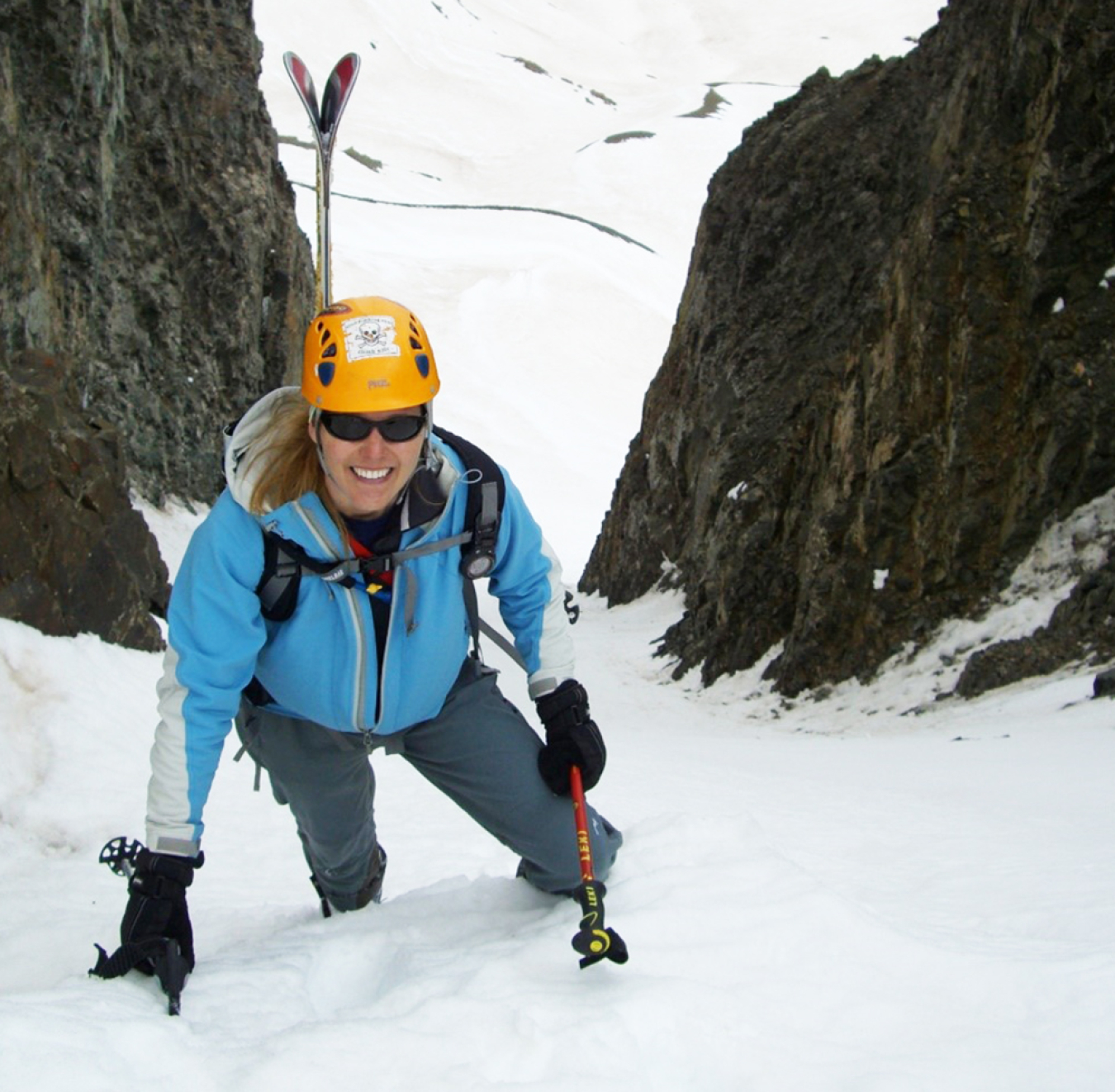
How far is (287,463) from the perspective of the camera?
121 inches

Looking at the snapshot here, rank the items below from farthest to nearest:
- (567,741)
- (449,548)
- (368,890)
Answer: (368,890) → (567,741) → (449,548)

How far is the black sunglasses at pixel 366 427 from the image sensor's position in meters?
Answer: 3.06

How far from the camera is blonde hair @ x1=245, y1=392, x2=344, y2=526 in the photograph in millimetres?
3018

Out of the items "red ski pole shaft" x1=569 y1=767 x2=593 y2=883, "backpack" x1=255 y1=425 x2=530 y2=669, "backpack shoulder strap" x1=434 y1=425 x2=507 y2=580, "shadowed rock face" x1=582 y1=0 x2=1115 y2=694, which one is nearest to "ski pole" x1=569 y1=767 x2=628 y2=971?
"red ski pole shaft" x1=569 y1=767 x2=593 y2=883

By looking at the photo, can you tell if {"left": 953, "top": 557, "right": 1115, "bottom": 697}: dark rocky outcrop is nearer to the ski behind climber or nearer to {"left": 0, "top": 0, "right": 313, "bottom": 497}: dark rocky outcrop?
the ski behind climber

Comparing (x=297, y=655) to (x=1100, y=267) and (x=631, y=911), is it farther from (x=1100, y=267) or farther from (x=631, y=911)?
(x=1100, y=267)

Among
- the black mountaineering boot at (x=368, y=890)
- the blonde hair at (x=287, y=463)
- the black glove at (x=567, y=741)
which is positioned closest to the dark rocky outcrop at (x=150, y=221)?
the black mountaineering boot at (x=368, y=890)

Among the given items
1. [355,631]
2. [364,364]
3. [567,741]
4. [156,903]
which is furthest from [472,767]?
[364,364]

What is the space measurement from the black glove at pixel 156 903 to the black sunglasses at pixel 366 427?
112 centimetres

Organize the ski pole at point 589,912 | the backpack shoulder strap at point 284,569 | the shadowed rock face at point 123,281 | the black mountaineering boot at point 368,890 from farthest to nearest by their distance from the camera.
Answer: the shadowed rock face at point 123,281, the black mountaineering boot at point 368,890, the backpack shoulder strap at point 284,569, the ski pole at point 589,912

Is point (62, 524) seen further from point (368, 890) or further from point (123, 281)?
point (123, 281)

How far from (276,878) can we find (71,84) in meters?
15.1

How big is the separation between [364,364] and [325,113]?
25.9 ft

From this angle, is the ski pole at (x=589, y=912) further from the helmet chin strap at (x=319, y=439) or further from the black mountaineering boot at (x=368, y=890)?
the helmet chin strap at (x=319, y=439)
